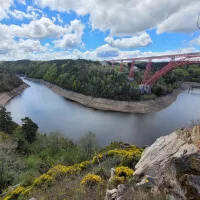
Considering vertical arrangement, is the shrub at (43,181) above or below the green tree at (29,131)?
above

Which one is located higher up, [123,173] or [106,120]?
[123,173]

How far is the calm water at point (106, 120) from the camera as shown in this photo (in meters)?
29.5

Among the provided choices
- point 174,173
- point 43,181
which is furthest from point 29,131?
point 174,173

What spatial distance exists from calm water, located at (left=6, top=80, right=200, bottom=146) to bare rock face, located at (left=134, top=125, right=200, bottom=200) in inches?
764

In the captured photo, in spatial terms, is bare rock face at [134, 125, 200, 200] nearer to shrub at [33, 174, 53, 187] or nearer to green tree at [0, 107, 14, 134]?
shrub at [33, 174, 53, 187]

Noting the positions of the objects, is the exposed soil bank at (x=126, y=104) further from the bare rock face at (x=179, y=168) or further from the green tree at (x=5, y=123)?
the bare rock face at (x=179, y=168)

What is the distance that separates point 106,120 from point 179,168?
31.7 meters

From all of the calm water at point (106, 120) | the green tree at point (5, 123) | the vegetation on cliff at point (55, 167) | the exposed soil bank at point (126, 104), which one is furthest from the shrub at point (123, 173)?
the exposed soil bank at point (126, 104)

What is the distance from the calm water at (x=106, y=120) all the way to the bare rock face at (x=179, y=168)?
63.6ft

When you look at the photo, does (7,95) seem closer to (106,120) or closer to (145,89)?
(106,120)

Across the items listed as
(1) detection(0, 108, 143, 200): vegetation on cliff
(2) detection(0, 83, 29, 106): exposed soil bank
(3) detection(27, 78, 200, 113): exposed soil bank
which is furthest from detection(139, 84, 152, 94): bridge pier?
(2) detection(0, 83, 29, 106): exposed soil bank

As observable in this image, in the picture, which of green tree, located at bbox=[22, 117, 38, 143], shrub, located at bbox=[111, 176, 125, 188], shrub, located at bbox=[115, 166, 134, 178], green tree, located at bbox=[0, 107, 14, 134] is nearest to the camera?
shrub, located at bbox=[111, 176, 125, 188]

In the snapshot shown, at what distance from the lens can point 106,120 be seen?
36.8 meters

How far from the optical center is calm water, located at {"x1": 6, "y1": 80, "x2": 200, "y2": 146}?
2945 cm
